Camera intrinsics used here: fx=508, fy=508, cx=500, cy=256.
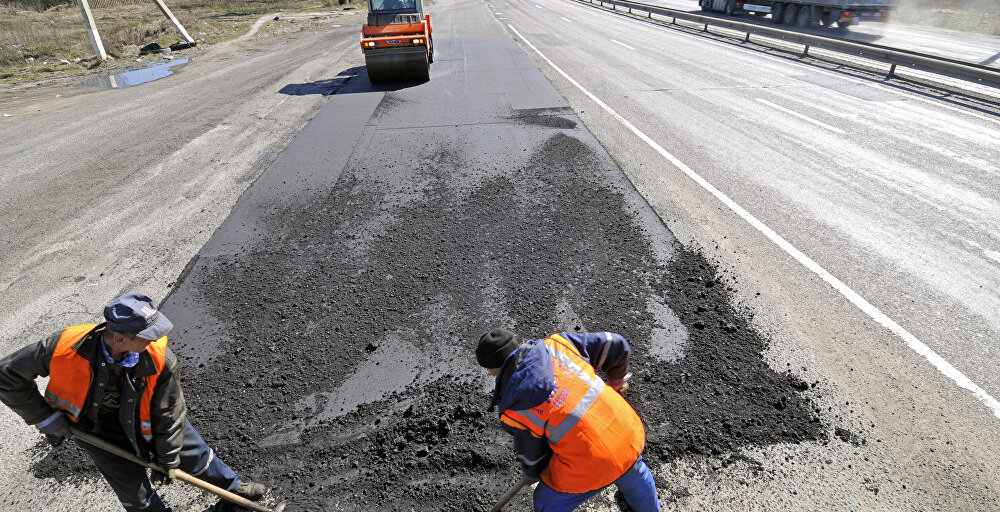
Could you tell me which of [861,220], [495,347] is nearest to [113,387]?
[495,347]

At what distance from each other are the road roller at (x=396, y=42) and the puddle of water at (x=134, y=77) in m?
8.62

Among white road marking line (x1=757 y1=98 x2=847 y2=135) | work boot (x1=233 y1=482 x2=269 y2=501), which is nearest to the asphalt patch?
work boot (x1=233 y1=482 x2=269 y2=501)

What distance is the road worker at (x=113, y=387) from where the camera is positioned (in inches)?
103

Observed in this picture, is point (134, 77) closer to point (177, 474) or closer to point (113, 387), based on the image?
point (113, 387)

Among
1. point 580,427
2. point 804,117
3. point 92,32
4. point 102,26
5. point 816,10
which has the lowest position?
point 804,117

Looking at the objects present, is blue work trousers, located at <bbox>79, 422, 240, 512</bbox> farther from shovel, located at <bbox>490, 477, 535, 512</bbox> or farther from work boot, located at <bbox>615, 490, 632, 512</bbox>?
work boot, located at <bbox>615, 490, 632, 512</bbox>

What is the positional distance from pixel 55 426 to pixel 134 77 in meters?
19.4

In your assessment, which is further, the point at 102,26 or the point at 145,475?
the point at 102,26

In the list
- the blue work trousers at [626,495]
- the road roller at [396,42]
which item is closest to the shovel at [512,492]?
the blue work trousers at [626,495]

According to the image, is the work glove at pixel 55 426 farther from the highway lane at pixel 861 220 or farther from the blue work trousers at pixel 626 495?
the highway lane at pixel 861 220

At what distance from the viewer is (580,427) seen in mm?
2338

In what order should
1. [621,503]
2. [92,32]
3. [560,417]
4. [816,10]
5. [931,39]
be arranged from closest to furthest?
[560,417], [621,503], [92,32], [931,39], [816,10]

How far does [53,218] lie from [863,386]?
10.4 meters

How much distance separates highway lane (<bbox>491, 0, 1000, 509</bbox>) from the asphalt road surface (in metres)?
0.03
